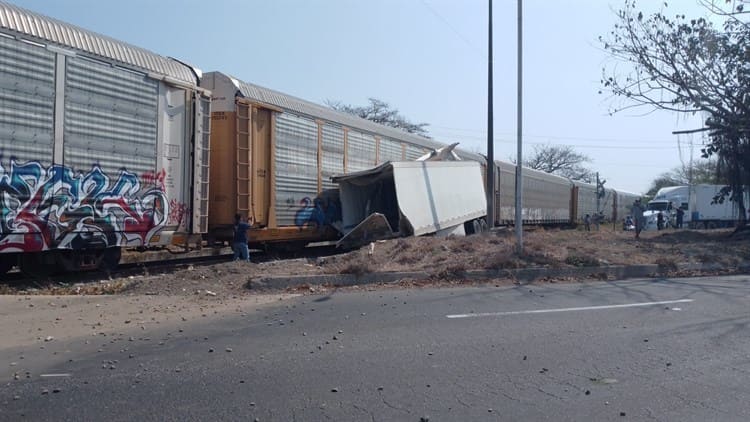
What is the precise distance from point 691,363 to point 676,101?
17152mm

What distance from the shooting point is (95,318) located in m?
8.38

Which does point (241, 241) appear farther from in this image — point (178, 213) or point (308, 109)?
point (308, 109)

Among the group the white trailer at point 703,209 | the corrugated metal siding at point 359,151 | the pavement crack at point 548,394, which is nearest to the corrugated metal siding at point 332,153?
the corrugated metal siding at point 359,151

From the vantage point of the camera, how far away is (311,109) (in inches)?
674

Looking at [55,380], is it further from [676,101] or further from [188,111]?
[676,101]

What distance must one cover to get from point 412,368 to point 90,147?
725cm

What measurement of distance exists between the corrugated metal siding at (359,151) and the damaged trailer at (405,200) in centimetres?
74

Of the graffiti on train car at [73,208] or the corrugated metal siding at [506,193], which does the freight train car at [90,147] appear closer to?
the graffiti on train car at [73,208]

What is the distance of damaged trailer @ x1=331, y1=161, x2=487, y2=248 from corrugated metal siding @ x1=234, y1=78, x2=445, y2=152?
1.76m

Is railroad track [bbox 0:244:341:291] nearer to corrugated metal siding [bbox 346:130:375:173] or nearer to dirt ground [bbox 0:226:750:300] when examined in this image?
dirt ground [bbox 0:226:750:300]

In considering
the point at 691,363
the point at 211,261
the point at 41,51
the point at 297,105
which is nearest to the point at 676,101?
the point at 297,105

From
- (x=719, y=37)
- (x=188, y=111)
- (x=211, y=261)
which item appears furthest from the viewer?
(x=719, y=37)

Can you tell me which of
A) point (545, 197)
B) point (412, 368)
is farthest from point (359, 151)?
point (545, 197)

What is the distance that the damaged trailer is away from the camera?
55.1ft
